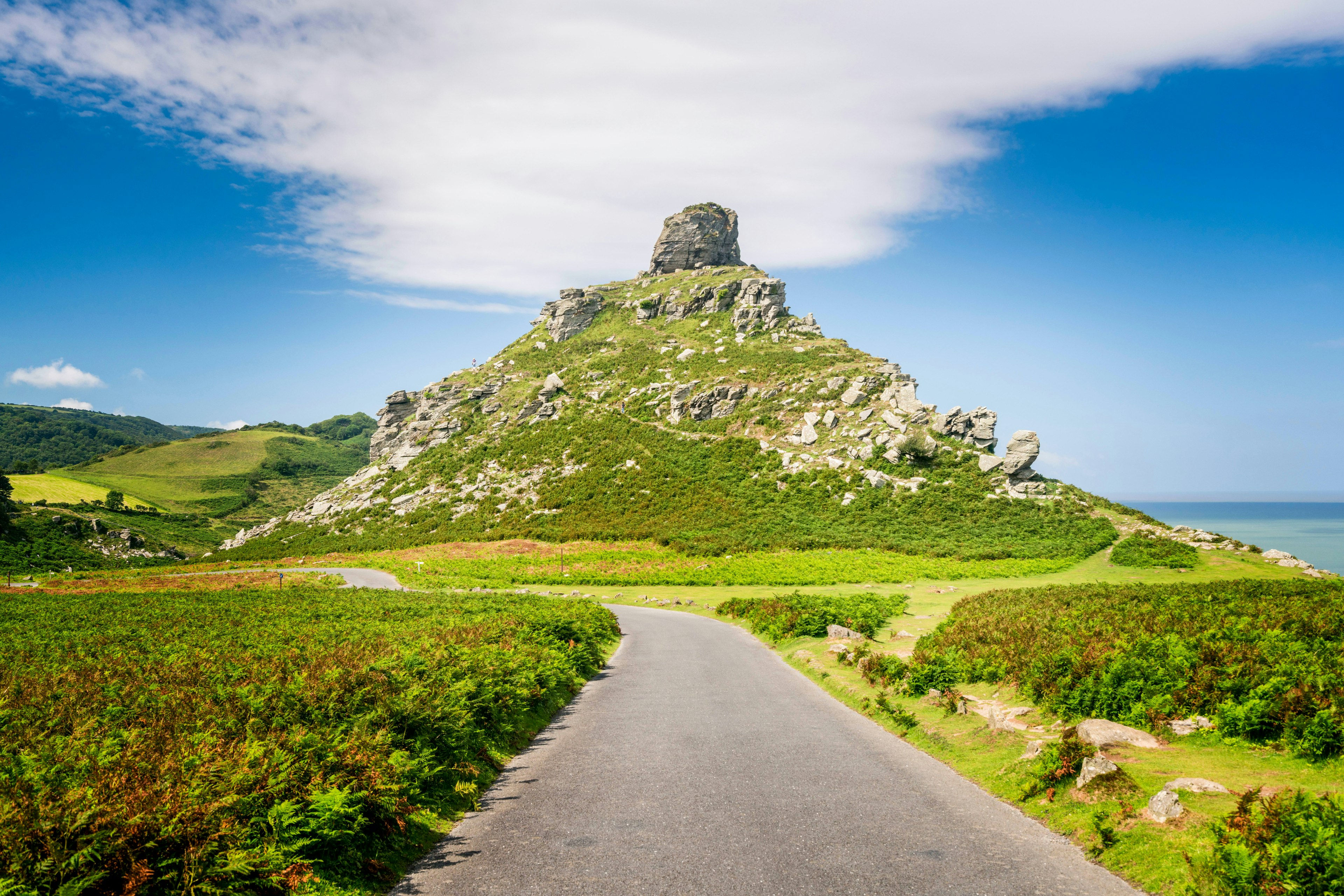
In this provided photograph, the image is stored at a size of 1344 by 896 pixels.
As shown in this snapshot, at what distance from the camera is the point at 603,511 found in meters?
70.6

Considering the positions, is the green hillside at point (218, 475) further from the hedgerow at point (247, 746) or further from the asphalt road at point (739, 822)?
the asphalt road at point (739, 822)

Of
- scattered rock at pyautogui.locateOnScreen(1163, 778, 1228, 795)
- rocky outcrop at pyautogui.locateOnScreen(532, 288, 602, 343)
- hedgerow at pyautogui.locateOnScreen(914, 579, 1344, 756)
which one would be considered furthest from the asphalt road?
rocky outcrop at pyautogui.locateOnScreen(532, 288, 602, 343)

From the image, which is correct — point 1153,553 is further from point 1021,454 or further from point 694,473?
point 694,473

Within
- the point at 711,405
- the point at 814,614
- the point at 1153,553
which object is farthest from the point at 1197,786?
the point at 711,405

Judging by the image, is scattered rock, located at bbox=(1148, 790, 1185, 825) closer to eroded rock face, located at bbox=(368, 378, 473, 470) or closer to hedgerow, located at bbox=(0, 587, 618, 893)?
hedgerow, located at bbox=(0, 587, 618, 893)

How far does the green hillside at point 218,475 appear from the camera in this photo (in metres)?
135

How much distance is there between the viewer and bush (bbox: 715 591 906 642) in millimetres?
24156

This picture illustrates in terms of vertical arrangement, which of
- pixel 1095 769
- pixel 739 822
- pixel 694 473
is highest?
pixel 694 473

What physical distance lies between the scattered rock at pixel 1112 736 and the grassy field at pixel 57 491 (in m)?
137

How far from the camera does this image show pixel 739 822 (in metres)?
8.09

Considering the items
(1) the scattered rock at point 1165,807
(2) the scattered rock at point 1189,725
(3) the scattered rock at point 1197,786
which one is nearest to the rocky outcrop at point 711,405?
(2) the scattered rock at point 1189,725

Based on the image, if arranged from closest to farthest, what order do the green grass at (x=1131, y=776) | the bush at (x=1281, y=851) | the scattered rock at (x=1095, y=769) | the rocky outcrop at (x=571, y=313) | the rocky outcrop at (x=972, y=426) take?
the bush at (x=1281, y=851), the green grass at (x=1131, y=776), the scattered rock at (x=1095, y=769), the rocky outcrop at (x=972, y=426), the rocky outcrop at (x=571, y=313)

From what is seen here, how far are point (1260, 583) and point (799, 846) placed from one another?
1117 inches

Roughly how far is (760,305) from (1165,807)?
105654mm
